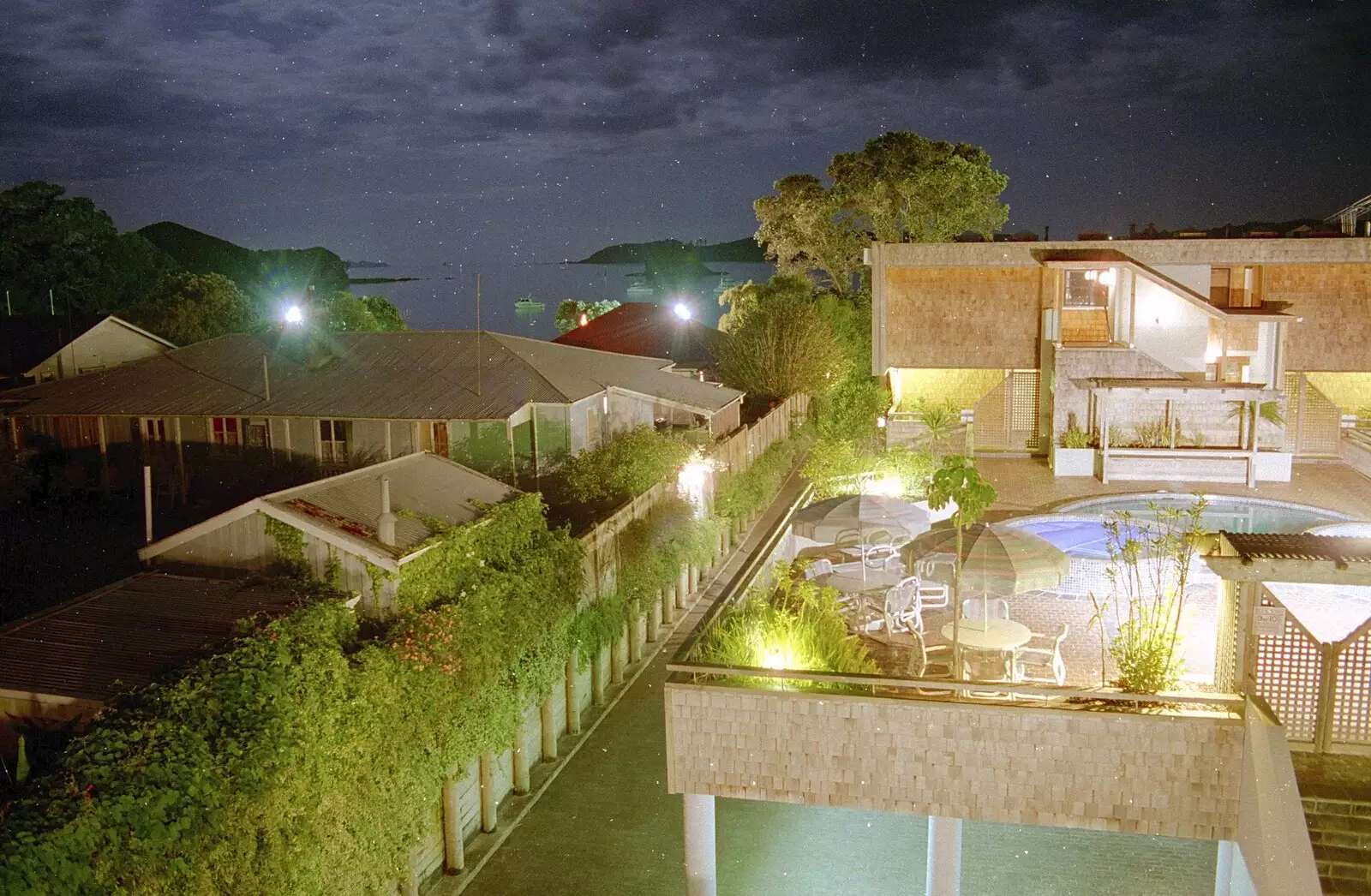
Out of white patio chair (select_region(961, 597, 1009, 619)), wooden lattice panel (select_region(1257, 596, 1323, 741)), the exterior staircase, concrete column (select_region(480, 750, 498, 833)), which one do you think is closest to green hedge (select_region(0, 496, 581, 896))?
concrete column (select_region(480, 750, 498, 833))

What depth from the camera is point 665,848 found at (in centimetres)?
1099

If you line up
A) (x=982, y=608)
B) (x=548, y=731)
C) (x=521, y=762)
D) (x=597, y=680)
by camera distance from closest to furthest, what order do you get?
(x=521, y=762), (x=982, y=608), (x=548, y=731), (x=597, y=680)

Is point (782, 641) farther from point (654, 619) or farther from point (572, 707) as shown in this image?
point (654, 619)

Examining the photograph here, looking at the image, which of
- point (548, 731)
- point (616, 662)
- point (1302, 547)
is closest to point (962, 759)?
point (1302, 547)

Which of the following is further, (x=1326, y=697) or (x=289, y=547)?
(x=289, y=547)

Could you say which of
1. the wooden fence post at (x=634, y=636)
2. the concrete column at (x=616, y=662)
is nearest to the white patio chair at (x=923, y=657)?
the concrete column at (x=616, y=662)

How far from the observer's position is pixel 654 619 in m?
17.2

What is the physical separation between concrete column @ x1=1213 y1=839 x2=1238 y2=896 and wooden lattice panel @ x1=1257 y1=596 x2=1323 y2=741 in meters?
1.03

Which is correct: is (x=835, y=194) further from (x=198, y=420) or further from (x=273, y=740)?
(x=273, y=740)

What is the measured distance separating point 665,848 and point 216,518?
6181 mm

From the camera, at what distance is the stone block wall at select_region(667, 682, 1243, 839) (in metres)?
7.57

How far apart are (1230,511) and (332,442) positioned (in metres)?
18.5

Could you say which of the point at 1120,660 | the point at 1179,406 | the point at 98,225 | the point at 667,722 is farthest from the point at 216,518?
the point at 98,225

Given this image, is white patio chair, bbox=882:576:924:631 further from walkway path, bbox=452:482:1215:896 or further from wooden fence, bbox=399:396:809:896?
wooden fence, bbox=399:396:809:896
